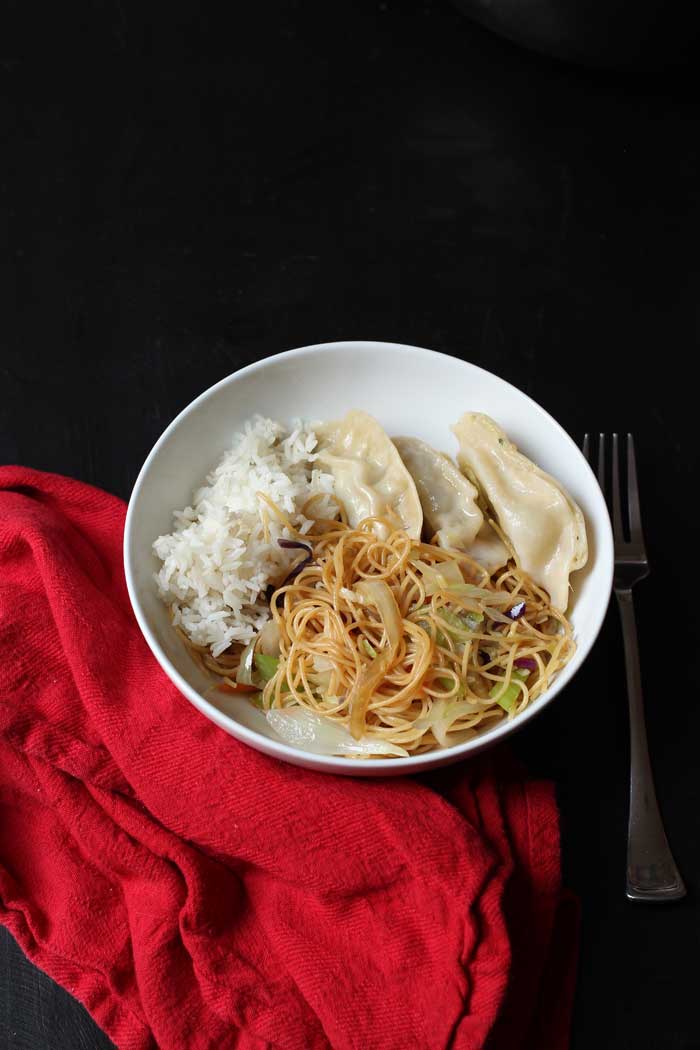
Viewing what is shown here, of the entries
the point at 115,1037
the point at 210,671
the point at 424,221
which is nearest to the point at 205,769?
the point at 210,671

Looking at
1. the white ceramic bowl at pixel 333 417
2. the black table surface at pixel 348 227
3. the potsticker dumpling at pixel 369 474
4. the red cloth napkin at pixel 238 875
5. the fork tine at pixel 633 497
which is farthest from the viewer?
the black table surface at pixel 348 227

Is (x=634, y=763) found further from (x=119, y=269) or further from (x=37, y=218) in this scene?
(x=37, y=218)

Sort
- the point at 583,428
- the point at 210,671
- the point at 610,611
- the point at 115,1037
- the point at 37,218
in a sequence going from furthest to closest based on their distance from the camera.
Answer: the point at 37,218 < the point at 583,428 < the point at 610,611 < the point at 210,671 < the point at 115,1037

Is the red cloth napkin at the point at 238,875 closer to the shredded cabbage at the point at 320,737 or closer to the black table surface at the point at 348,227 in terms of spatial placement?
the shredded cabbage at the point at 320,737

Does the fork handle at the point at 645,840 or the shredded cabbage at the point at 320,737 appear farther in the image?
the fork handle at the point at 645,840

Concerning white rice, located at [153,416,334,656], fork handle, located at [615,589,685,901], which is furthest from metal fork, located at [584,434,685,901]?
white rice, located at [153,416,334,656]

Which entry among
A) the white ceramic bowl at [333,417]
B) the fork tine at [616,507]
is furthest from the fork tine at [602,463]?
the white ceramic bowl at [333,417]

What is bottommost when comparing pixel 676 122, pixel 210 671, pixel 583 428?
pixel 210 671
